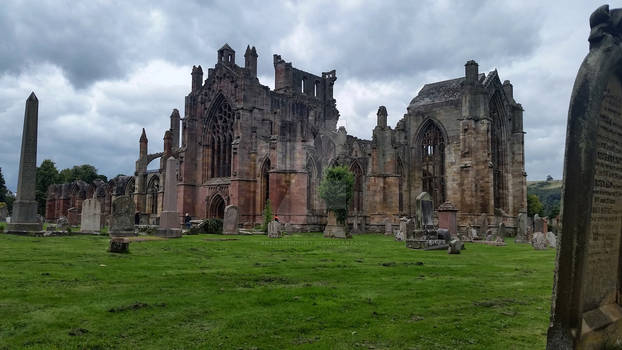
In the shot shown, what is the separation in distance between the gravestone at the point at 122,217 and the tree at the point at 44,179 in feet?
184

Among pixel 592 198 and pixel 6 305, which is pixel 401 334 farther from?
pixel 6 305

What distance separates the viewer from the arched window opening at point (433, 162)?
37406mm

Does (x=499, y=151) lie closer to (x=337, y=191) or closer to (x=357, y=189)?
(x=357, y=189)

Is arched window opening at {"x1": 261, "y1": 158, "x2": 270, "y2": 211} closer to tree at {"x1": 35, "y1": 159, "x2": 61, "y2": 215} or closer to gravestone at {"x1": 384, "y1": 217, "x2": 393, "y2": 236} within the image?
gravestone at {"x1": 384, "y1": 217, "x2": 393, "y2": 236}

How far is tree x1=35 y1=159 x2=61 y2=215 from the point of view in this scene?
224ft

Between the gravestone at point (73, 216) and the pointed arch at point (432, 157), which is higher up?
the pointed arch at point (432, 157)

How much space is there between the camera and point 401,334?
5.37 meters

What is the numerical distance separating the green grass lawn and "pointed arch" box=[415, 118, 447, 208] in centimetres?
2634

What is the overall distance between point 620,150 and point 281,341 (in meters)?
4.15

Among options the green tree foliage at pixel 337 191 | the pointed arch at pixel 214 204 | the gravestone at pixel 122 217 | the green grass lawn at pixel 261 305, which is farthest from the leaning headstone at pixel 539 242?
the pointed arch at pixel 214 204

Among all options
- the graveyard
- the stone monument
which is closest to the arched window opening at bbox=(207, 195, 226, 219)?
A: the graveyard

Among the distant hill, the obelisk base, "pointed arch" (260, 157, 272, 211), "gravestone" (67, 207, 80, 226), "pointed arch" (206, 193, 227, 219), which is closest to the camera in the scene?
the obelisk base

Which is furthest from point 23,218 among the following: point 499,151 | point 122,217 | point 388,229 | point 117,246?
point 499,151

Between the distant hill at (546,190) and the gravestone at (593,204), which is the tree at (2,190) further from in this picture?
the distant hill at (546,190)
